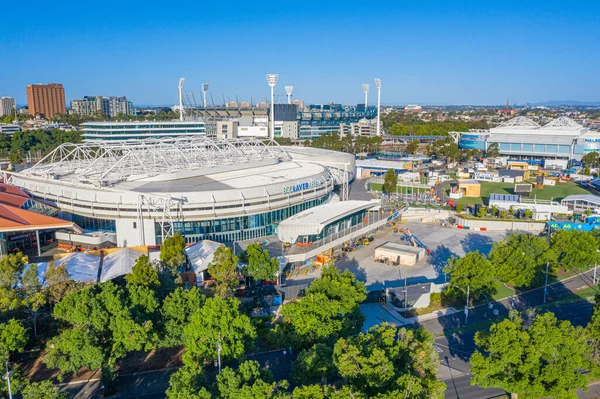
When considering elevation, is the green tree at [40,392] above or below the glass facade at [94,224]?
below

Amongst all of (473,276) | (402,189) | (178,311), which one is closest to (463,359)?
(473,276)

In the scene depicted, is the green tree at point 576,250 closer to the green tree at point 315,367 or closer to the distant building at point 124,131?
the green tree at point 315,367

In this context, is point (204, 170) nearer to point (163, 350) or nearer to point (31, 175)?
point (31, 175)

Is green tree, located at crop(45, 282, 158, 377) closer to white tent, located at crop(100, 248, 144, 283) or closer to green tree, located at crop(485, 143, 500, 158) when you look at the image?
white tent, located at crop(100, 248, 144, 283)

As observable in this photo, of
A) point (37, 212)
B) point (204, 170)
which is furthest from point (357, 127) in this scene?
point (37, 212)

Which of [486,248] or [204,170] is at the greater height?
[204,170]

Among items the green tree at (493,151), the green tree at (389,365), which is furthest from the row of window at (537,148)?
the green tree at (389,365)

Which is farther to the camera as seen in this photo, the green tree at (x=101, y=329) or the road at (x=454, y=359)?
the road at (x=454, y=359)
